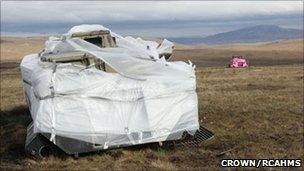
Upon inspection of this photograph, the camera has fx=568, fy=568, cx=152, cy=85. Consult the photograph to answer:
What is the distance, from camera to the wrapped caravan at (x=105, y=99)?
395 inches

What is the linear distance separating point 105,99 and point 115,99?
185mm

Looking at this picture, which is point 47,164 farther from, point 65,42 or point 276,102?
point 276,102

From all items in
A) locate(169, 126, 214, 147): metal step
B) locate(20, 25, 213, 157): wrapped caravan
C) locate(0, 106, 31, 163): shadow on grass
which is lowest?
locate(0, 106, 31, 163): shadow on grass

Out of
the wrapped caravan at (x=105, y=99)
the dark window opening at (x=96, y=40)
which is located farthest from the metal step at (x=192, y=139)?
the dark window opening at (x=96, y=40)

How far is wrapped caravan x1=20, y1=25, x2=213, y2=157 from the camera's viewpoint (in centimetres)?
1004

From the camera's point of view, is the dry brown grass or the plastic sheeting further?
the plastic sheeting

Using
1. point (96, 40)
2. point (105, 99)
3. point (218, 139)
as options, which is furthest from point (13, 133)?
point (218, 139)

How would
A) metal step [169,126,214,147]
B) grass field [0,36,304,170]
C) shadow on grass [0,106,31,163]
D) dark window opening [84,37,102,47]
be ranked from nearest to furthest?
grass field [0,36,304,170] → metal step [169,126,214,147] → shadow on grass [0,106,31,163] → dark window opening [84,37,102,47]

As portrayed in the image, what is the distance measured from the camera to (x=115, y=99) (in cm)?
1036

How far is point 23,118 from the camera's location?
50.4ft
